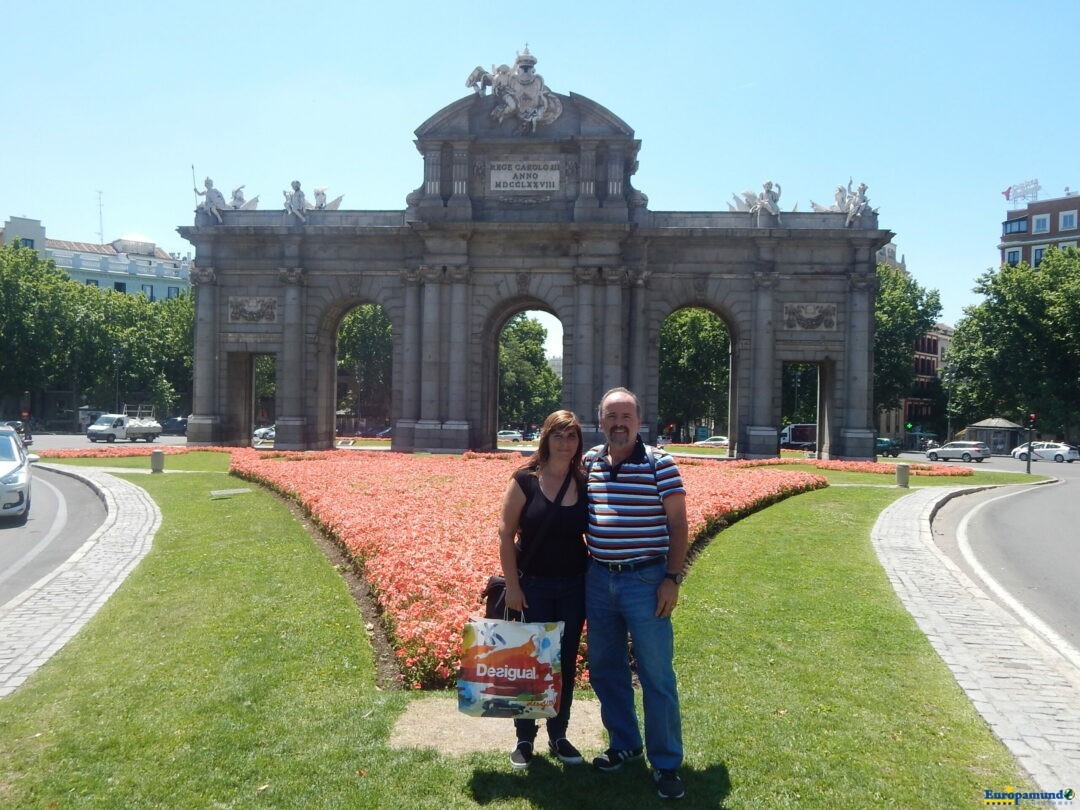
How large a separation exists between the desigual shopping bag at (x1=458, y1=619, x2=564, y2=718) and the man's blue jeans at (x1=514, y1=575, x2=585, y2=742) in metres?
0.29

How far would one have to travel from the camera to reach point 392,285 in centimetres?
4006

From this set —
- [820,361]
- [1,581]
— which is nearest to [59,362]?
[820,361]

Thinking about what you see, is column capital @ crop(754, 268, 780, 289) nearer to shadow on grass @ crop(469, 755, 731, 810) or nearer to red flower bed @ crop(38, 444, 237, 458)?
red flower bed @ crop(38, 444, 237, 458)

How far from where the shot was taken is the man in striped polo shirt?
6.13 meters

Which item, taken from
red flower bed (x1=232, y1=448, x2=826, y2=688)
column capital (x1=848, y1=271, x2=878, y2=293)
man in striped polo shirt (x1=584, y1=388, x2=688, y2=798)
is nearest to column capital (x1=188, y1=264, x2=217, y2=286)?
red flower bed (x1=232, y1=448, x2=826, y2=688)

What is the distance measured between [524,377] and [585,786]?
3330 inches

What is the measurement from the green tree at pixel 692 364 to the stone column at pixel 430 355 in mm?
40299

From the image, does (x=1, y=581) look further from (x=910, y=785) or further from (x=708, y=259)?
(x=708, y=259)

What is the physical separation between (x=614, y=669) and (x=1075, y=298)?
6853 cm

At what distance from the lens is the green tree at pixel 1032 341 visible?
64812 millimetres

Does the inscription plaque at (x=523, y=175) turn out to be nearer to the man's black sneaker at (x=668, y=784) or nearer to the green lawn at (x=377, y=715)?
the green lawn at (x=377, y=715)

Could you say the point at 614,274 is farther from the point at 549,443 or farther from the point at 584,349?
the point at 549,443

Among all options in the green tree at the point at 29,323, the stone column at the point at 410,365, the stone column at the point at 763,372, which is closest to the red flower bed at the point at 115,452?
the stone column at the point at 410,365

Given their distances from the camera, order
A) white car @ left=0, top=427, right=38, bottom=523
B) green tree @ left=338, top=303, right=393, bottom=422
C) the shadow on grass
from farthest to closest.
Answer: green tree @ left=338, top=303, right=393, bottom=422 < white car @ left=0, top=427, right=38, bottom=523 < the shadow on grass
